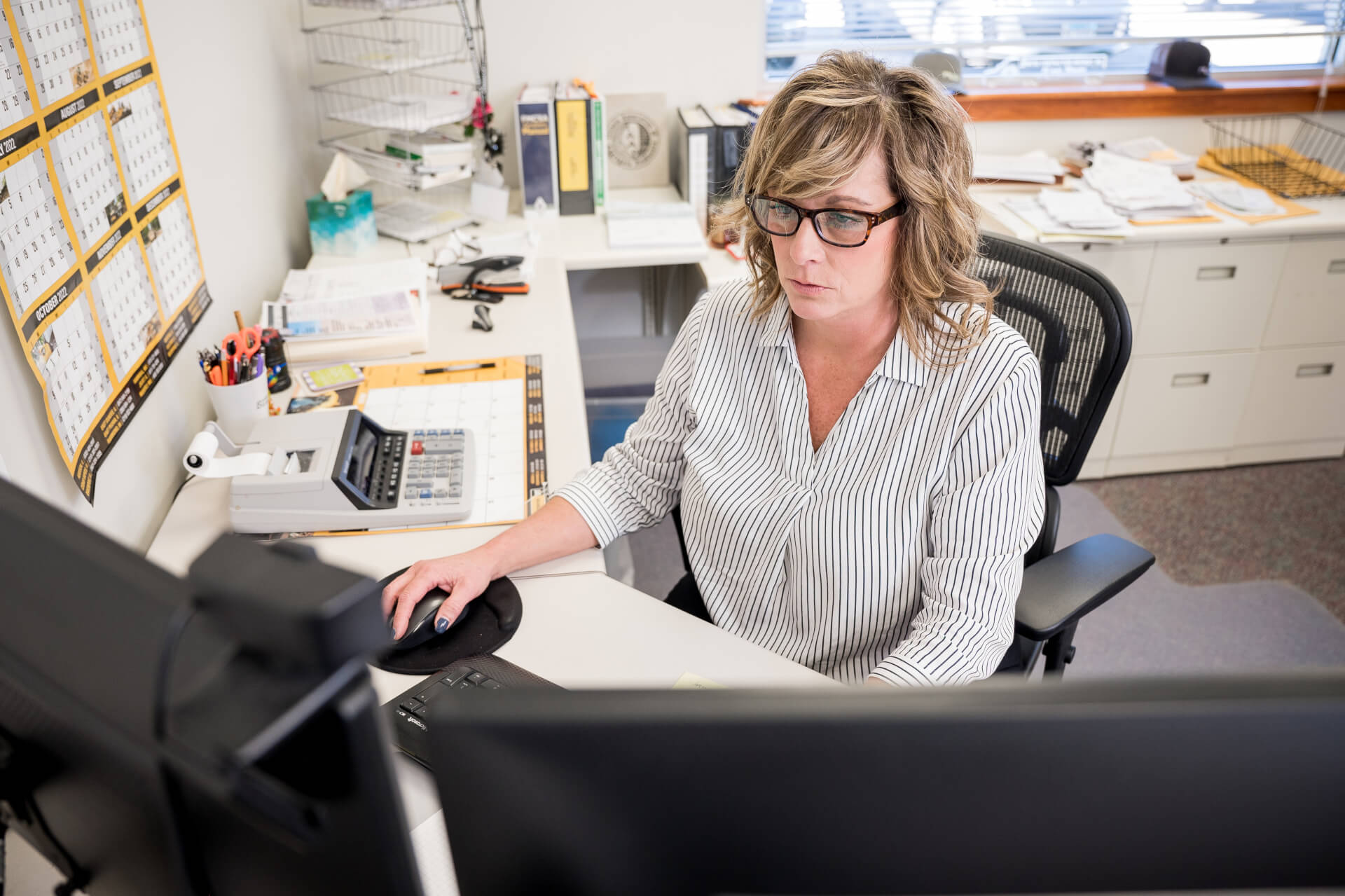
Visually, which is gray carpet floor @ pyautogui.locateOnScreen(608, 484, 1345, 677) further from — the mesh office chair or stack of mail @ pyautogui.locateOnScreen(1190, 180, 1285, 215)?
stack of mail @ pyautogui.locateOnScreen(1190, 180, 1285, 215)

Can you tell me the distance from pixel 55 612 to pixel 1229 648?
7.66ft

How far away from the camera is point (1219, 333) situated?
2.53m

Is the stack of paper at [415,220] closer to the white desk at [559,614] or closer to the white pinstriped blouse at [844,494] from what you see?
the white desk at [559,614]

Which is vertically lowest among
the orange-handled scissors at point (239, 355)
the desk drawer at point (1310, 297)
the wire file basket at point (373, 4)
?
the desk drawer at point (1310, 297)

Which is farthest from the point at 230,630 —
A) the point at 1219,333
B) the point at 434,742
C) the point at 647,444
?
the point at 1219,333

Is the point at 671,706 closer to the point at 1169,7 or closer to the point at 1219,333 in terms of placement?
the point at 1219,333

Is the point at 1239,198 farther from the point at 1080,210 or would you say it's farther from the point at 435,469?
the point at 435,469

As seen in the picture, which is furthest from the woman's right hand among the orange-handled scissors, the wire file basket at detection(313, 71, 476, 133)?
the wire file basket at detection(313, 71, 476, 133)

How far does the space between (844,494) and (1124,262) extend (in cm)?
165

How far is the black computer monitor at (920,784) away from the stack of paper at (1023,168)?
2.47 m

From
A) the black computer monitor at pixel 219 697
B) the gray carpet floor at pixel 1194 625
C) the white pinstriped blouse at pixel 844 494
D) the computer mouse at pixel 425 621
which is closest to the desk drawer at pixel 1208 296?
the gray carpet floor at pixel 1194 625

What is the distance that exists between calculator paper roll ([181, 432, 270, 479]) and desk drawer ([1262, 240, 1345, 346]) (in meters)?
2.51

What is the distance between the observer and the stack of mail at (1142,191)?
2.42 metres

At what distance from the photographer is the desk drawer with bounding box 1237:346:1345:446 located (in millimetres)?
2613
